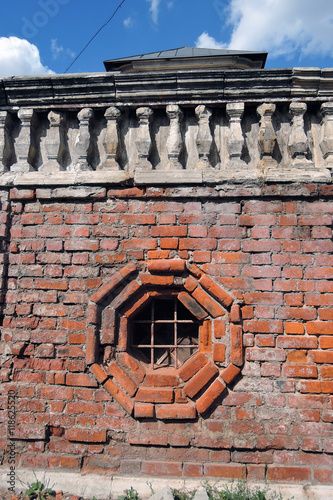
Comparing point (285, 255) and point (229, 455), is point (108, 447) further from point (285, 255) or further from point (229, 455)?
point (285, 255)

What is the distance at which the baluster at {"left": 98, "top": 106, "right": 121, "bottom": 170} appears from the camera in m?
3.03

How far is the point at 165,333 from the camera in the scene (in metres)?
3.00

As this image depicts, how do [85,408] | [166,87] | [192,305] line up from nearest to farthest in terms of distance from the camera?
[85,408], [192,305], [166,87]

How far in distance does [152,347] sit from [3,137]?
2.38m

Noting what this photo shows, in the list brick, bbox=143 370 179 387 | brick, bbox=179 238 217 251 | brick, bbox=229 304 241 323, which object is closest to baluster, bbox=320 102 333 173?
brick, bbox=179 238 217 251

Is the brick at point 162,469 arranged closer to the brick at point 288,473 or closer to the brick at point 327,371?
the brick at point 288,473

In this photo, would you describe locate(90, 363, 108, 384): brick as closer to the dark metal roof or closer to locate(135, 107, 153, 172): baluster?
locate(135, 107, 153, 172): baluster

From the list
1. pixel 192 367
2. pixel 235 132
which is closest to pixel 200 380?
pixel 192 367

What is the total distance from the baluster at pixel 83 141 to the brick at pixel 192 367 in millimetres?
1944

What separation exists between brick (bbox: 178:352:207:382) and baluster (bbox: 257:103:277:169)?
68.5 inches

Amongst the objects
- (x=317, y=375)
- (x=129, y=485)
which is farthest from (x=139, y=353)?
(x=317, y=375)

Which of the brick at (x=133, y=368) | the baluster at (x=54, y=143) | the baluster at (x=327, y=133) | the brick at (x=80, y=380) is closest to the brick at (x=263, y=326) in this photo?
the brick at (x=133, y=368)

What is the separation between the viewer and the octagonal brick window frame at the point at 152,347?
2.65 metres

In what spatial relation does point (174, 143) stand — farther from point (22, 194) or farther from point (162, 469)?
point (162, 469)
